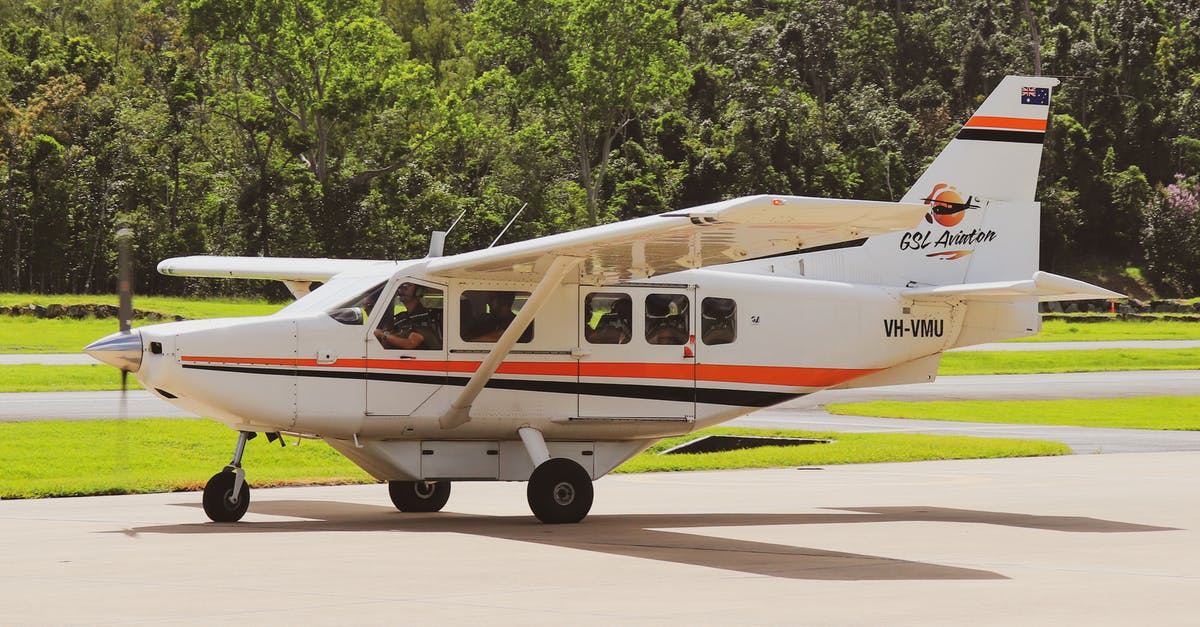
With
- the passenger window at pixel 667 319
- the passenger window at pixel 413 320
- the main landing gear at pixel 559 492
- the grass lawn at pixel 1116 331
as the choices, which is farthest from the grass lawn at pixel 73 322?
the grass lawn at pixel 1116 331

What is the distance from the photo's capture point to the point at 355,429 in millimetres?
14383

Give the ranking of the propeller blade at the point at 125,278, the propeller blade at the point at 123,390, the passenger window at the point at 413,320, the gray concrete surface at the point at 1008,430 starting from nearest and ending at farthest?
the propeller blade at the point at 123,390 → the passenger window at the point at 413,320 → the propeller blade at the point at 125,278 → the gray concrete surface at the point at 1008,430

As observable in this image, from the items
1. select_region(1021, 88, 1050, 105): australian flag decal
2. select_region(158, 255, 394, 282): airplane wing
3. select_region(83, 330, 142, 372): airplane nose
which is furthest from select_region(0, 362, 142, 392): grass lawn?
select_region(1021, 88, 1050, 105): australian flag decal

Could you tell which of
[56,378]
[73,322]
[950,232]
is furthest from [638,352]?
[73,322]

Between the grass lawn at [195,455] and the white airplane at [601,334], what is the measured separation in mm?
4079

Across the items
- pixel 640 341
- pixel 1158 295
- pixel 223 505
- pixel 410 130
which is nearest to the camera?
pixel 223 505

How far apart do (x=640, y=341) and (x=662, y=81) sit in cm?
5541

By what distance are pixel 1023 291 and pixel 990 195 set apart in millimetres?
2441

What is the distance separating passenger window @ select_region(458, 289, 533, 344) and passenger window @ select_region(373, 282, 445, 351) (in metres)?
0.24

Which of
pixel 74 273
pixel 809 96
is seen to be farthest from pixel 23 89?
pixel 809 96

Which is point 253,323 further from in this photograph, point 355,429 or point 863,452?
point 863,452

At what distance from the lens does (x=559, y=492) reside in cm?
1429

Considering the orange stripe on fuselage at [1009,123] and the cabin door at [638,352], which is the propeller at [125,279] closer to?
the cabin door at [638,352]

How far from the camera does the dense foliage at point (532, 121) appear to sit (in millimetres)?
62344
